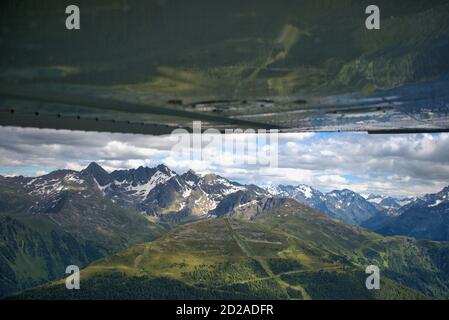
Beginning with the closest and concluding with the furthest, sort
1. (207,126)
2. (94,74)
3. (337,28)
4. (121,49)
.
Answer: (337,28) < (121,49) < (94,74) < (207,126)

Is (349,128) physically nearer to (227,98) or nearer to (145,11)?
(227,98)
